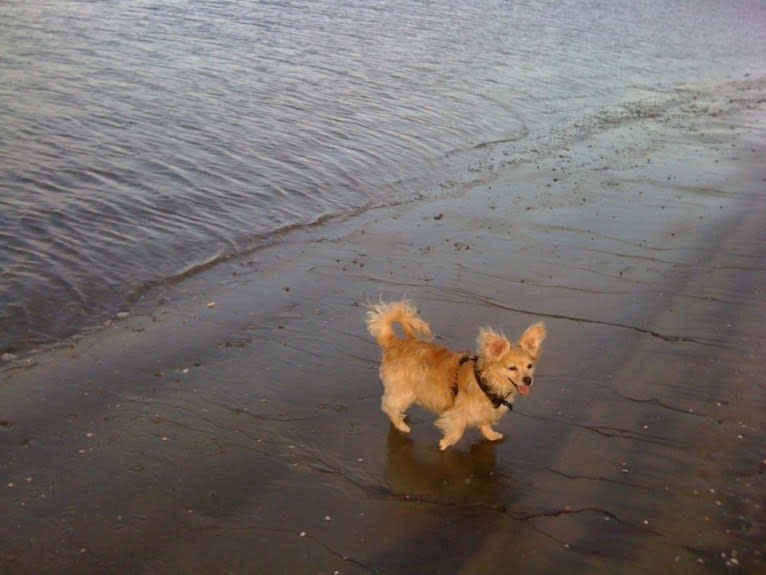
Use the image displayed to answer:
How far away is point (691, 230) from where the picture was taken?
35.2 feet

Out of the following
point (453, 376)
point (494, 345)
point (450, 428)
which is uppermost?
point (494, 345)

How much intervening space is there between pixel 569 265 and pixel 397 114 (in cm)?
815

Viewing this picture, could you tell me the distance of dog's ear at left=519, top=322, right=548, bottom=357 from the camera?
5.94m

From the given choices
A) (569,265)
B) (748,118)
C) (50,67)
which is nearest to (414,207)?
(569,265)

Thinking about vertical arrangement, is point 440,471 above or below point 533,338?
below

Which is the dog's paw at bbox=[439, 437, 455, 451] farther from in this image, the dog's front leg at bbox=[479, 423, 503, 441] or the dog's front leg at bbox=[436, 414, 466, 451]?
the dog's front leg at bbox=[479, 423, 503, 441]

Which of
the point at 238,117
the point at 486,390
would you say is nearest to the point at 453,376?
the point at 486,390

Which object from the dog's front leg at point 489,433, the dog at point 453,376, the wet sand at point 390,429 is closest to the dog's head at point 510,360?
the dog at point 453,376

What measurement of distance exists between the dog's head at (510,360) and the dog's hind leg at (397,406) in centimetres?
63

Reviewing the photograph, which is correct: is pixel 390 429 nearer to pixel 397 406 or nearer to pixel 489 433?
pixel 397 406

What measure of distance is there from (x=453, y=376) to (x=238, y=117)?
1039 centimetres

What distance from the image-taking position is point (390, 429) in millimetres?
6285

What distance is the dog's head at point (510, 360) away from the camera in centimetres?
584

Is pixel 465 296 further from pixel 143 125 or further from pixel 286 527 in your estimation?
pixel 143 125
